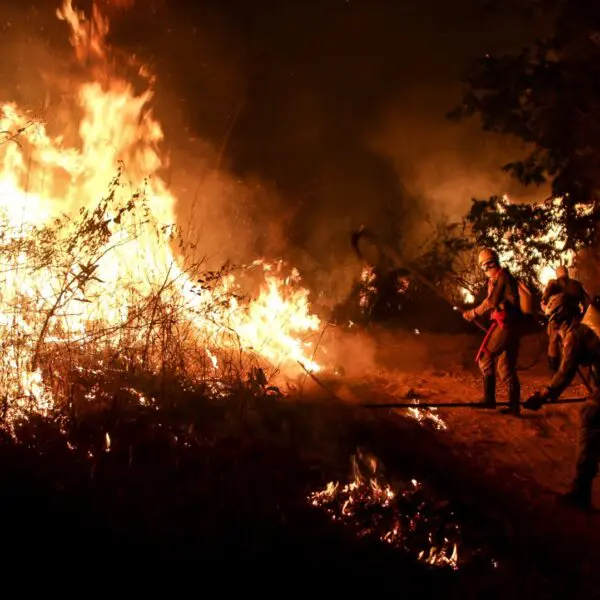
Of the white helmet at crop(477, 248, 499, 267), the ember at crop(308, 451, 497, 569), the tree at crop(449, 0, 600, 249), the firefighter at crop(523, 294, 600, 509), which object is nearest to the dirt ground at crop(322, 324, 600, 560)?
the firefighter at crop(523, 294, 600, 509)

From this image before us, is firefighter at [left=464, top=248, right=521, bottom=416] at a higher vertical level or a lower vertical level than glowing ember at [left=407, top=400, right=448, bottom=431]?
higher

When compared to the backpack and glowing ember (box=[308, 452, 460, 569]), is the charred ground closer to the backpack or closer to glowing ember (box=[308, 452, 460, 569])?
glowing ember (box=[308, 452, 460, 569])

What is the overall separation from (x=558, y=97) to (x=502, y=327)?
3.15 m

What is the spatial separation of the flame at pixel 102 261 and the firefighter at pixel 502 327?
2.43m

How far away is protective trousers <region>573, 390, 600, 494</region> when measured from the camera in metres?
4.90

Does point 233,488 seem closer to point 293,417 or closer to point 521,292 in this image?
point 293,417

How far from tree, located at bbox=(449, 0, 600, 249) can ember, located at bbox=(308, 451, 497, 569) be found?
5457 mm

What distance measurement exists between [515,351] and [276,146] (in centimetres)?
776

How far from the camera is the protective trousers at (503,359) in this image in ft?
23.3

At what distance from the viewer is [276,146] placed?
12.9m

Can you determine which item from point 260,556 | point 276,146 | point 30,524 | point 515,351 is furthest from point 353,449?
point 276,146

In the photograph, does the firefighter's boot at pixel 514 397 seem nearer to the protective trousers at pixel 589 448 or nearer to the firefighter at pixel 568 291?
the firefighter at pixel 568 291

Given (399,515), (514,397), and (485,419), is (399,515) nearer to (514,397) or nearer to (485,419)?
(485,419)

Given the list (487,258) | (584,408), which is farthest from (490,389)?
(584,408)
